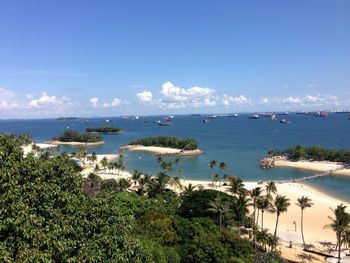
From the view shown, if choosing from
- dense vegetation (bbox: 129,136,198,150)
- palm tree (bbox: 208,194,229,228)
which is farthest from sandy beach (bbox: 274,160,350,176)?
palm tree (bbox: 208,194,229,228)

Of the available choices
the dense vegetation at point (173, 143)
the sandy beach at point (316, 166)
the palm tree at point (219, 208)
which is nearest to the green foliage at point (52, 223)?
the palm tree at point (219, 208)

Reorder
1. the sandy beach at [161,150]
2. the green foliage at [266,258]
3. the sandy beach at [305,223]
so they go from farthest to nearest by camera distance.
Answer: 1. the sandy beach at [161,150]
2. the sandy beach at [305,223]
3. the green foliage at [266,258]

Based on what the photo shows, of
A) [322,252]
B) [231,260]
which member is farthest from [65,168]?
[322,252]

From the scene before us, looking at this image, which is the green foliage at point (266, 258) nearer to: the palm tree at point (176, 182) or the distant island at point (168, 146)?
the palm tree at point (176, 182)

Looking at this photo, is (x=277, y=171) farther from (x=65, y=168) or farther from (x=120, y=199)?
(x=65, y=168)

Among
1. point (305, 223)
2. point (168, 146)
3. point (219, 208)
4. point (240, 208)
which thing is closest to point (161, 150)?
point (168, 146)

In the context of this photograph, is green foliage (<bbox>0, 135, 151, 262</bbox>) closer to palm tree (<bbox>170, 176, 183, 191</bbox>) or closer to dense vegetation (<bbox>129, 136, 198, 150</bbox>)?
palm tree (<bbox>170, 176, 183, 191</bbox>)
